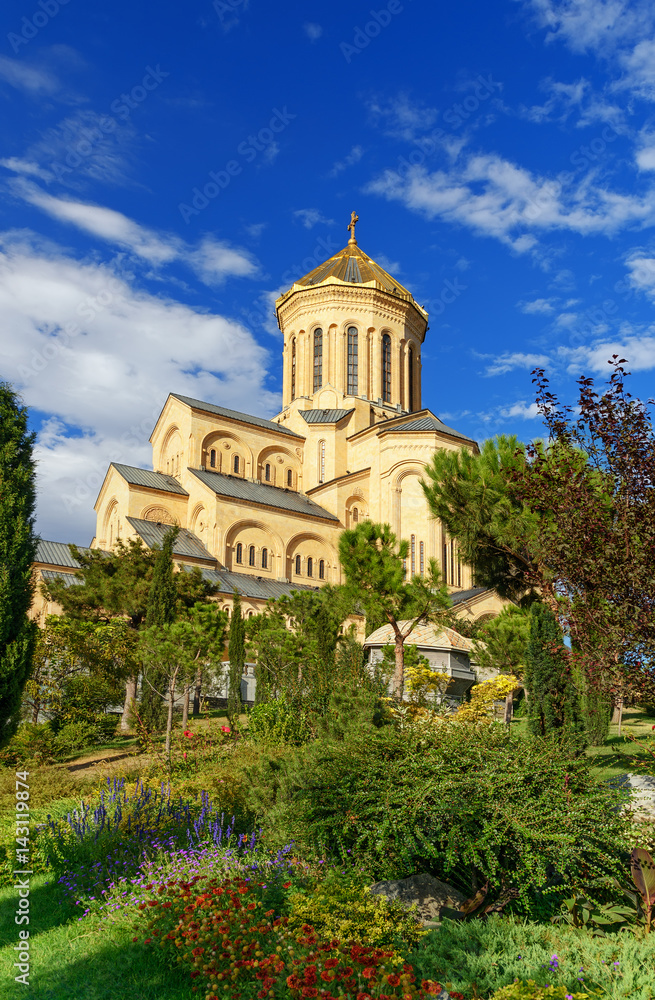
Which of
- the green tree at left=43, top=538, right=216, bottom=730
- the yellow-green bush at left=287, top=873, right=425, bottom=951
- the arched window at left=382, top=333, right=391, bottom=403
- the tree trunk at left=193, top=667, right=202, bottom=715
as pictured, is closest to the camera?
the yellow-green bush at left=287, top=873, right=425, bottom=951

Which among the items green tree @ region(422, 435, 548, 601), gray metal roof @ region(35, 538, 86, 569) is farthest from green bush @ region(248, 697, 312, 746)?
gray metal roof @ region(35, 538, 86, 569)

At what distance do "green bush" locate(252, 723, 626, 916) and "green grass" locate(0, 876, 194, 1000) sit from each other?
1.66m

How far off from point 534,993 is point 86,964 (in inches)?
116

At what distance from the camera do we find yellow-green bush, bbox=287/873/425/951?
4445 millimetres

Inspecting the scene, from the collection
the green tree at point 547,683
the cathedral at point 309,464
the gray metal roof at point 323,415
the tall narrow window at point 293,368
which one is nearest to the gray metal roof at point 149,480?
the cathedral at point 309,464

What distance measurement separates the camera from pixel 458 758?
233 inches

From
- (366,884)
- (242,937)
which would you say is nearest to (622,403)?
(366,884)

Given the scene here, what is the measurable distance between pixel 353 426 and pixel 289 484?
4708 millimetres

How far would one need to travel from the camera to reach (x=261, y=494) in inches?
1367

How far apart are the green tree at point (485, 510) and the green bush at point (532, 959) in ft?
23.1

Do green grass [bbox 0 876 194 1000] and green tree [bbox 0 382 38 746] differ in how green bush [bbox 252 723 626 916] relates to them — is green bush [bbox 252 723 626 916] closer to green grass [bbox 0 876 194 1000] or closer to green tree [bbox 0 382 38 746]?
green grass [bbox 0 876 194 1000]

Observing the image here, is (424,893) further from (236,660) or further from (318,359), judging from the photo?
(318,359)

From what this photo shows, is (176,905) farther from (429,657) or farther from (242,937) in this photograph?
(429,657)

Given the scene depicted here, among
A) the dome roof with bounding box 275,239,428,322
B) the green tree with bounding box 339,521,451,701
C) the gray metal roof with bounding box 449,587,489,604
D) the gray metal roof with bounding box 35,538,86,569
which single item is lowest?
the green tree with bounding box 339,521,451,701
